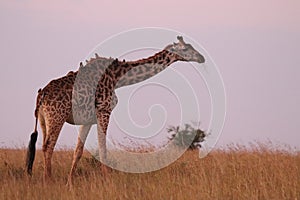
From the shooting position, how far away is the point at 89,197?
694 centimetres

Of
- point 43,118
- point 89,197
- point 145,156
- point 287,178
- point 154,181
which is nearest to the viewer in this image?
point 89,197

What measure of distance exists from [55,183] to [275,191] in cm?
352

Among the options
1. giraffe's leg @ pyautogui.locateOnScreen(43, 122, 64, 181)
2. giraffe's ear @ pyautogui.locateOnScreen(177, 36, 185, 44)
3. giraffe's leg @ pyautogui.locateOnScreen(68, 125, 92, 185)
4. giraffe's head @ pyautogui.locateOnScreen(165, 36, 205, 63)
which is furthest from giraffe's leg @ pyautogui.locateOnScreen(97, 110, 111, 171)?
giraffe's ear @ pyautogui.locateOnScreen(177, 36, 185, 44)

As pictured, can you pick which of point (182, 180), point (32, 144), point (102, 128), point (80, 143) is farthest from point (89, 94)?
point (182, 180)

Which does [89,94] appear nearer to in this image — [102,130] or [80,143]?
[102,130]

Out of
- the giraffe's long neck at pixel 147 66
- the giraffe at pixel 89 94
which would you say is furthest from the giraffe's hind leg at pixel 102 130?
the giraffe's long neck at pixel 147 66

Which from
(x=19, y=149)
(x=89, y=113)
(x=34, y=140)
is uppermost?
(x=89, y=113)

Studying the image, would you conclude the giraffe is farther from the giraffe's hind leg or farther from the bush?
the bush

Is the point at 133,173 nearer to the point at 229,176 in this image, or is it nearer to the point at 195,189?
the point at 229,176

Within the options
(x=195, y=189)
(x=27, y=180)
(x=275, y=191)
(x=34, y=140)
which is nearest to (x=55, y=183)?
(x=27, y=180)

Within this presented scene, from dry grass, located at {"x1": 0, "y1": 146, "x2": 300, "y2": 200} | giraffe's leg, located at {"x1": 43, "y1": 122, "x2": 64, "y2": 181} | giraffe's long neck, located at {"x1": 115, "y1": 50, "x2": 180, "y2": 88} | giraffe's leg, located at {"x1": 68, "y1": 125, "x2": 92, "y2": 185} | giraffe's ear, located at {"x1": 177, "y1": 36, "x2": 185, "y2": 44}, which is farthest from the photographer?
giraffe's long neck, located at {"x1": 115, "y1": 50, "x2": 180, "y2": 88}

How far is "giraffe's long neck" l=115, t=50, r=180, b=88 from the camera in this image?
10227mm

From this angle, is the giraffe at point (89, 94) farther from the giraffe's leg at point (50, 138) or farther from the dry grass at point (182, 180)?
the dry grass at point (182, 180)

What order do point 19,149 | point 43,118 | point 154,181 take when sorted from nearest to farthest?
point 154,181, point 43,118, point 19,149
